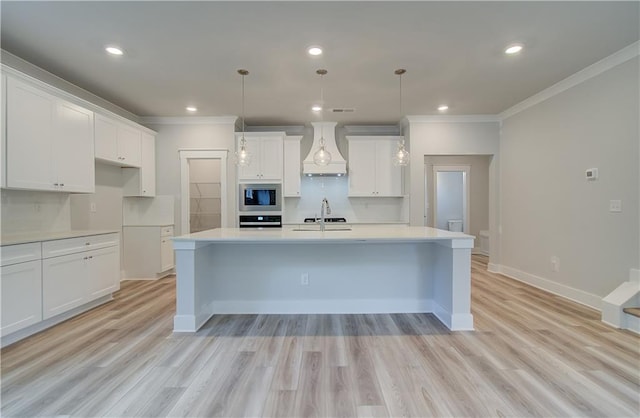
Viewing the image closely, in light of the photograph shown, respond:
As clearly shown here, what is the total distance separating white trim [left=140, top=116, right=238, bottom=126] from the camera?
503 cm

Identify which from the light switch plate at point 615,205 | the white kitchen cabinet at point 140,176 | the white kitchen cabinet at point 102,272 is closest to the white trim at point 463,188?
the light switch plate at point 615,205

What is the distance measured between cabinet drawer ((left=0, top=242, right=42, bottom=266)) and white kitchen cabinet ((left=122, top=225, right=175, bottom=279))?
2.03 meters

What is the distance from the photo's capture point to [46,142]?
2988 millimetres

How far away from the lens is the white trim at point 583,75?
2926 millimetres

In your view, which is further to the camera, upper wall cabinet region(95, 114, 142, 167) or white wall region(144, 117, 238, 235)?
white wall region(144, 117, 238, 235)

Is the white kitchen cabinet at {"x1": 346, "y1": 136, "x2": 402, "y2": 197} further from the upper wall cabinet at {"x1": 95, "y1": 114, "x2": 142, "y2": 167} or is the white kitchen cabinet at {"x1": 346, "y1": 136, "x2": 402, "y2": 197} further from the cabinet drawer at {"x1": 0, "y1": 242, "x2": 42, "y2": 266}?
the cabinet drawer at {"x1": 0, "y1": 242, "x2": 42, "y2": 266}

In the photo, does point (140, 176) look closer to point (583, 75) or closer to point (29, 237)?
point (29, 237)

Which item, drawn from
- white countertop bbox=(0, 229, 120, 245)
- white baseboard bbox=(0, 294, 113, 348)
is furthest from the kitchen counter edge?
white baseboard bbox=(0, 294, 113, 348)

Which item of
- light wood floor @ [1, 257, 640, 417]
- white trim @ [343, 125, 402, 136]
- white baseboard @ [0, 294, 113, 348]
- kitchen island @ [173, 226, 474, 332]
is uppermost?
white trim @ [343, 125, 402, 136]

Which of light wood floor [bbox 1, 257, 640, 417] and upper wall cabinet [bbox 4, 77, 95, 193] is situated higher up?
upper wall cabinet [bbox 4, 77, 95, 193]

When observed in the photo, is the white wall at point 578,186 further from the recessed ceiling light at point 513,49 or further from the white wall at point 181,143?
the white wall at point 181,143

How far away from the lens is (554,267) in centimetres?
390

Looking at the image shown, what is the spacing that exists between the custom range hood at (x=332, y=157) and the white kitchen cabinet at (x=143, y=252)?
2605mm

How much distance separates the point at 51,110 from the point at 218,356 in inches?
118
